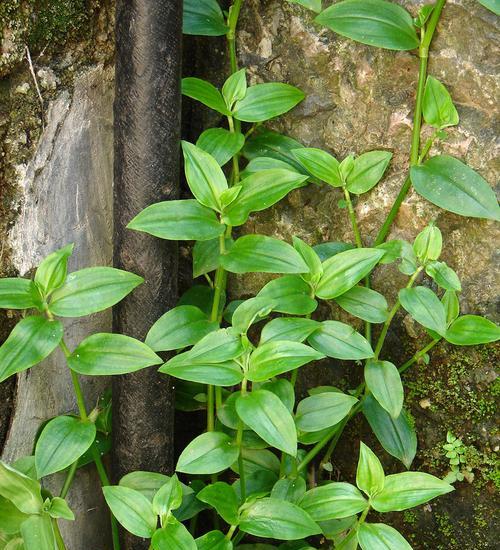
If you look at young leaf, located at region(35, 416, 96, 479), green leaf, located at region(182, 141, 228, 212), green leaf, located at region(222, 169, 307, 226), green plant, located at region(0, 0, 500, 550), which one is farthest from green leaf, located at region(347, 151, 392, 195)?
young leaf, located at region(35, 416, 96, 479)

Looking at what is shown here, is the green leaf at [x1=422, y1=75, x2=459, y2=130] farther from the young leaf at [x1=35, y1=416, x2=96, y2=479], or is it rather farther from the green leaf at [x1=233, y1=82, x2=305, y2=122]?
the young leaf at [x1=35, y1=416, x2=96, y2=479]

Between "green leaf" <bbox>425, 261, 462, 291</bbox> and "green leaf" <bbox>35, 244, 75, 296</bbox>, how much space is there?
529 mm

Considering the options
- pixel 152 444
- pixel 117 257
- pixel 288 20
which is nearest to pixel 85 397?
pixel 152 444

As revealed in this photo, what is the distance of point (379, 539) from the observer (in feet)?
3.66

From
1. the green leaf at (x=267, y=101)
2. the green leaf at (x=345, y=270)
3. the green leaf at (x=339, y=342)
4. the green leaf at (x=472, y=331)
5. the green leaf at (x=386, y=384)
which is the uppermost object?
the green leaf at (x=267, y=101)

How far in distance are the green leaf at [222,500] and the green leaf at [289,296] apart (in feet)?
0.89

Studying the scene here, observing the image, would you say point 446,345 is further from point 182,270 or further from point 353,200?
point 182,270

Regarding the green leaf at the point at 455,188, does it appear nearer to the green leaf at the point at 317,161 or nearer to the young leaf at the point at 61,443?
the green leaf at the point at 317,161

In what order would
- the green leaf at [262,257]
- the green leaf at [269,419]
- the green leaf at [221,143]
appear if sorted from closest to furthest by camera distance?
1. the green leaf at [269,419]
2. the green leaf at [262,257]
3. the green leaf at [221,143]

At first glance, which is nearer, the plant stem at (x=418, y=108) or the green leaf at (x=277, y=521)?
the green leaf at (x=277, y=521)

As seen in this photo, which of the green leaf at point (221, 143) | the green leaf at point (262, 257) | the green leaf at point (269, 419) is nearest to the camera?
the green leaf at point (269, 419)

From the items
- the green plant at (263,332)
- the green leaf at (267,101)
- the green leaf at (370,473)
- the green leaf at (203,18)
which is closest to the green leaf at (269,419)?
the green plant at (263,332)

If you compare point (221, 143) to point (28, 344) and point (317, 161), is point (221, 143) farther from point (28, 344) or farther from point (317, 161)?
point (28, 344)

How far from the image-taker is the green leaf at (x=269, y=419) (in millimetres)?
1103
